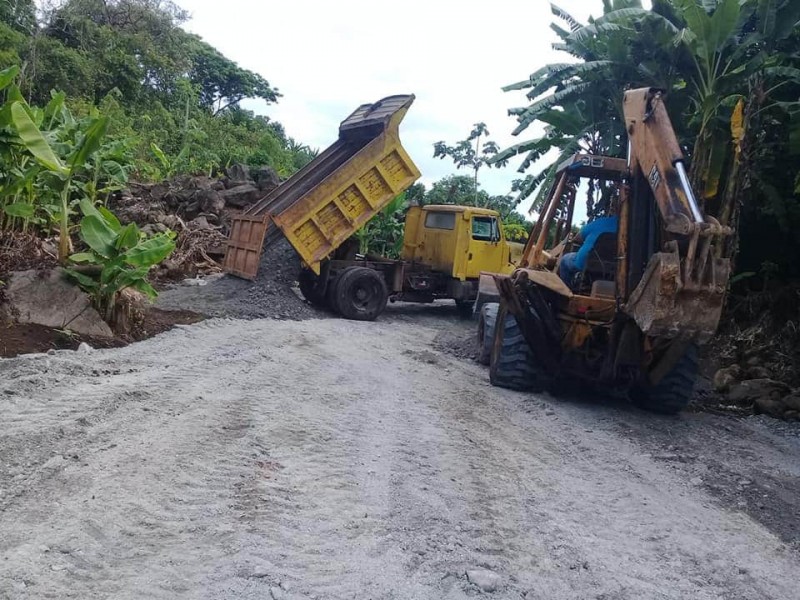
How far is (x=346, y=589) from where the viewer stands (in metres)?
3.43

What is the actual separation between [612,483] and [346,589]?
2.59m

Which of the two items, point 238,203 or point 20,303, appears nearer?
point 20,303

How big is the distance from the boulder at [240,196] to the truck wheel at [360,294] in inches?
211

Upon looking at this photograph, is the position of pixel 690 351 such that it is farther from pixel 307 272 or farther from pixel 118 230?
pixel 307 272

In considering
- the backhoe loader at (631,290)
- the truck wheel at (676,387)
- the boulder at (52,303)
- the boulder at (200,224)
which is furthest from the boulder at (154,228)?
the truck wheel at (676,387)

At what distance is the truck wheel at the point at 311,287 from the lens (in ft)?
45.3

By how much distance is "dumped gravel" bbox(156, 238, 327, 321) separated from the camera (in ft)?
38.9

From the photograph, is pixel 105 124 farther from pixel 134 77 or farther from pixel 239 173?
pixel 134 77

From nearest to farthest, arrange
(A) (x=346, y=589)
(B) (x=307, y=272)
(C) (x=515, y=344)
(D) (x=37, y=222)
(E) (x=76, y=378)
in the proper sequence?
(A) (x=346, y=589), (E) (x=76, y=378), (C) (x=515, y=344), (D) (x=37, y=222), (B) (x=307, y=272)

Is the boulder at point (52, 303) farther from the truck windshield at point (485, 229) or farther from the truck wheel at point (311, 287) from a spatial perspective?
the truck windshield at point (485, 229)

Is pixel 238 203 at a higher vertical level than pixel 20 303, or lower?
higher

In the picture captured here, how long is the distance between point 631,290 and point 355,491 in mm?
3803

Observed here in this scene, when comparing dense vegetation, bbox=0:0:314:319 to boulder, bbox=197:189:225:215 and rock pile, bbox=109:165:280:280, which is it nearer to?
rock pile, bbox=109:165:280:280

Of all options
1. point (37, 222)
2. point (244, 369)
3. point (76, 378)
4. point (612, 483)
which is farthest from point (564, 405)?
point (37, 222)
